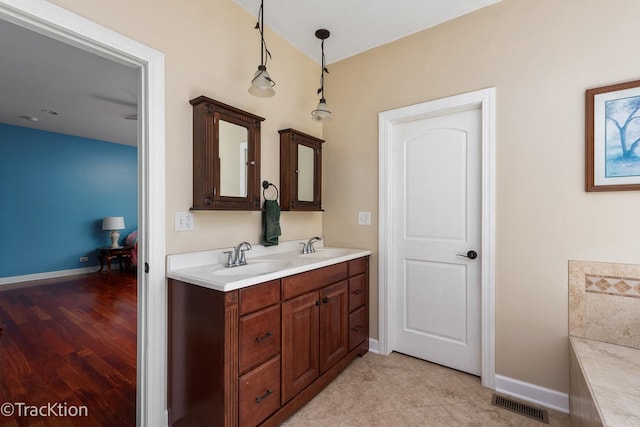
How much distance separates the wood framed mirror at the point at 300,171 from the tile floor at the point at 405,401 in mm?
1385

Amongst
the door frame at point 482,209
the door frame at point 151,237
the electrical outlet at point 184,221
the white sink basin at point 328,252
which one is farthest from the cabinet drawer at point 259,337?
the door frame at point 482,209

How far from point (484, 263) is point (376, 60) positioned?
6.21ft

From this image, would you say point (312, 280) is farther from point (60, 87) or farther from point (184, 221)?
point (60, 87)

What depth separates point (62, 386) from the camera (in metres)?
2.04

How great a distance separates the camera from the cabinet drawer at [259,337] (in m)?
1.42

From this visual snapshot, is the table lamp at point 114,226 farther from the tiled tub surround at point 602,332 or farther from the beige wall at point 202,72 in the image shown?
the tiled tub surround at point 602,332

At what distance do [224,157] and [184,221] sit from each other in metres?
0.47

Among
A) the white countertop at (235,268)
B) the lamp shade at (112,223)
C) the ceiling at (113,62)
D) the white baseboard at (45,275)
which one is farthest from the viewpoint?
the lamp shade at (112,223)

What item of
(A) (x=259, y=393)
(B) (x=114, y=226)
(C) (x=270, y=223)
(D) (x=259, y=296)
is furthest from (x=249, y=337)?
(B) (x=114, y=226)

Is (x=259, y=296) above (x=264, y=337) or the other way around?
above

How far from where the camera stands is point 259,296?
1.51m

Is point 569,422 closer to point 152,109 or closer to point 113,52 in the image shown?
point 152,109

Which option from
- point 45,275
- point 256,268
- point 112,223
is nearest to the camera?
point 256,268

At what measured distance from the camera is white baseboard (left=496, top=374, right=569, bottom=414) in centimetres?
180
